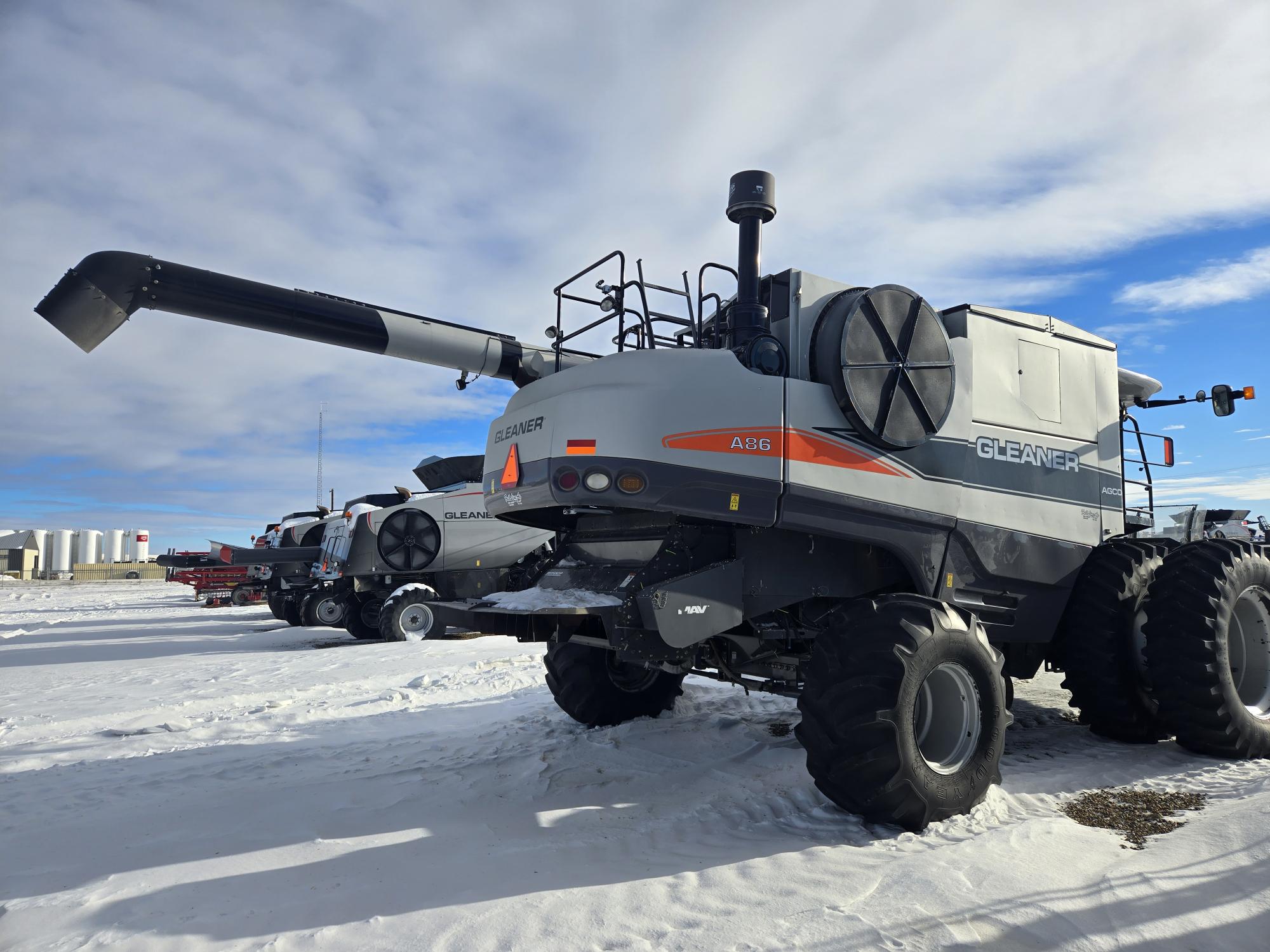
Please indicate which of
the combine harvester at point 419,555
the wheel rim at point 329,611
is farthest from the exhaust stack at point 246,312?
the wheel rim at point 329,611

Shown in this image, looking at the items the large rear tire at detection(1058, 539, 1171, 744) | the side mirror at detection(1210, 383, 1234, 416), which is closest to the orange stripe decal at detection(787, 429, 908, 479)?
the large rear tire at detection(1058, 539, 1171, 744)

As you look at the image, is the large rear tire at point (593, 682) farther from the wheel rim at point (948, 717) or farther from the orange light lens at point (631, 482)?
the orange light lens at point (631, 482)

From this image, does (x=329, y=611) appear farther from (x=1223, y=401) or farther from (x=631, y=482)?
(x=1223, y=401)

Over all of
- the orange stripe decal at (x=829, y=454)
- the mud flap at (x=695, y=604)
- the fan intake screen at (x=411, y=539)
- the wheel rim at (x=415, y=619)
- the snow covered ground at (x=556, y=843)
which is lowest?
the snow covered ground at (x=556, y=843)

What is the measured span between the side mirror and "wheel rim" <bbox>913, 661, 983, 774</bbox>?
5030mm

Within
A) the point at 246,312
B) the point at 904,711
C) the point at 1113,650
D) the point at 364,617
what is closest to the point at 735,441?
the point at 904,711

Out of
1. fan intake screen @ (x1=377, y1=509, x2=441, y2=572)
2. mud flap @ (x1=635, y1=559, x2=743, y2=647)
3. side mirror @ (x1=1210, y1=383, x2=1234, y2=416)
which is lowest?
mud flap @ (x1=635, y1=559, x2=743, y2=647)

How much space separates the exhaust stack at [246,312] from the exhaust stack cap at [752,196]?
7.71ft

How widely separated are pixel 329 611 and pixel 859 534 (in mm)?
14103

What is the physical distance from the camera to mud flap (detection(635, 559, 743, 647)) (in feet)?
14.3

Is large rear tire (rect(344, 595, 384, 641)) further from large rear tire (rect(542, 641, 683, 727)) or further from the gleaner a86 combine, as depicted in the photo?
large rear tire (rect(542, 641, 683, 727))

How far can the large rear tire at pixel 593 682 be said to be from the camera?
21.9 feet

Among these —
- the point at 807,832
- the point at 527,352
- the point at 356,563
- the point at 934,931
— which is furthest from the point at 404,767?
the point at 356,563

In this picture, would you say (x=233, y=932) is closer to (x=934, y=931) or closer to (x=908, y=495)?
(x=934, y=931)
